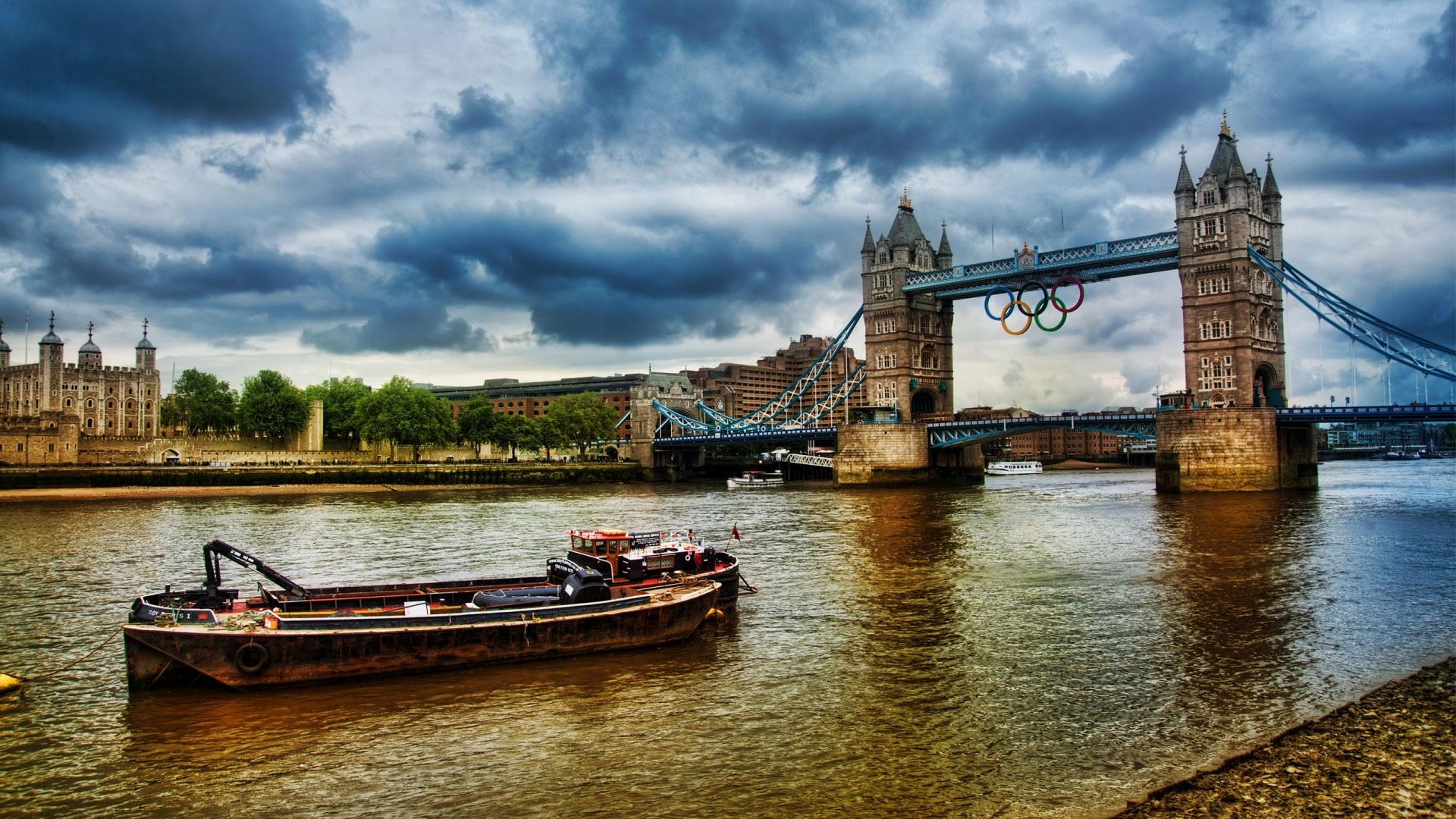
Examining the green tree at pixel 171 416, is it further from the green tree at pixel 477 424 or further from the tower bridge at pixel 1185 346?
the tower bridge at pixel 1185 346

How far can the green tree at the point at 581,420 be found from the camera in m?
126

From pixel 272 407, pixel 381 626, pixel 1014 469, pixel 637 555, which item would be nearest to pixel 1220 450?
pixel 637 555

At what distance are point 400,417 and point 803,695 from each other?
93.7 metres

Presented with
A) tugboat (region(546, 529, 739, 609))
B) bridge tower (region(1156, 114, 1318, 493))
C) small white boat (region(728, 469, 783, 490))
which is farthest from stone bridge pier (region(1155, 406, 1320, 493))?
tugboat (region(546, 529, 739, 609))

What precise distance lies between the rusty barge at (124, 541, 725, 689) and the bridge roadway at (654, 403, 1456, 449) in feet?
183

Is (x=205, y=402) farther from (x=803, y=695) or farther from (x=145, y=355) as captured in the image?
(x=803, y=695)

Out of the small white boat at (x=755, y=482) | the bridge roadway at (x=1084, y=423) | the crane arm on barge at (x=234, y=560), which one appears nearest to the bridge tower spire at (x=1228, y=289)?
the bridge roadway at (x=1084, y=423)

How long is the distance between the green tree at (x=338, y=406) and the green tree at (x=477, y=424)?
1269 cm

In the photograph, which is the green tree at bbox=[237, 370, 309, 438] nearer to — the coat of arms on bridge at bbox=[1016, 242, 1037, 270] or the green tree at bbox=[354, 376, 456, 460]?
the green tree at bbox=[354, 376, 456, 460]

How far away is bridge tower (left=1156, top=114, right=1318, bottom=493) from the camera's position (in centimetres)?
6425

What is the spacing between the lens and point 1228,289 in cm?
7250

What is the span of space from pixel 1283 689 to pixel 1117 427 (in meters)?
60.2

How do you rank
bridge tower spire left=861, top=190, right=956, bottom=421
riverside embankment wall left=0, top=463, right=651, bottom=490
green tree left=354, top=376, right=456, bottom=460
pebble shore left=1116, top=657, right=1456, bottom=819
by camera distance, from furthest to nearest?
green tree left=354, top=376, right=456, bottom=460
bridge tower spire left=861, top=190, right=956, bottom=421
riverside embankment wall left=0, top=463, right=651, bottom=490
pebble shore left=1116, top=657, right=1456, bottom=819

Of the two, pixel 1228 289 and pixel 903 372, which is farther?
pixel 903 372
